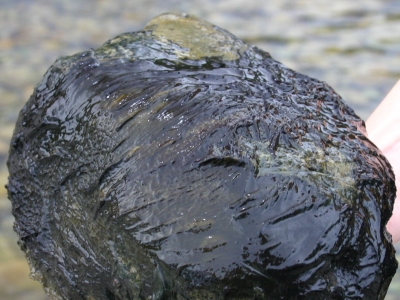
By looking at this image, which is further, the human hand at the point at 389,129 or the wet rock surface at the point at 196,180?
the human hand at the point at 389,129

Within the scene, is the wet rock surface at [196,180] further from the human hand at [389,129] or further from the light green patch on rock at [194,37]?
the human hand at [389,129]

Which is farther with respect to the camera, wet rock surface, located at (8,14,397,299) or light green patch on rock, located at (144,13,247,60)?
light green patch on rock, located at (144,13,247,60)

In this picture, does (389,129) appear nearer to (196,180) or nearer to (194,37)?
(194,37)

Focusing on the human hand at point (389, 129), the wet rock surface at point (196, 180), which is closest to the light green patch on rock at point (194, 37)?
the wet rock surface at point (196, 180)

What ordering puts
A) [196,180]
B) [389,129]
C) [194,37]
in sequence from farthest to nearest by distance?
[389,129] → [194,37] → [196,180]

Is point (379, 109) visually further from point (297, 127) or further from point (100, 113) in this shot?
point (100, 113)

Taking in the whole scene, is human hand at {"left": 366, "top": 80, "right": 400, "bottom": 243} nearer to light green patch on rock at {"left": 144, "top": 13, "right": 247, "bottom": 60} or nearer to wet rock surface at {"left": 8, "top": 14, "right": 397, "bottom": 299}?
wet rock surface at {"left": 8, "top": 14, "right": 397, "bottom": 299}

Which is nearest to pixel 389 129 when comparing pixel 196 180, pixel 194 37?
pixel 194 37

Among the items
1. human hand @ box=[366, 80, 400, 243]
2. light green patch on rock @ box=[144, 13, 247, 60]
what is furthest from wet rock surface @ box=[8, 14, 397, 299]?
human hand @ box=[366, 80, 400, 243]
